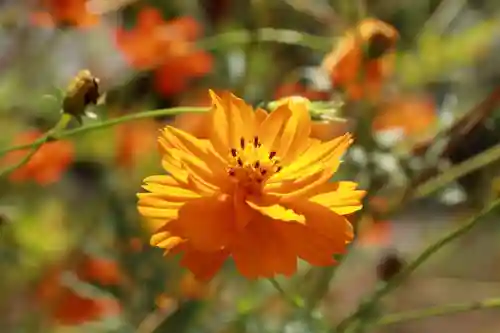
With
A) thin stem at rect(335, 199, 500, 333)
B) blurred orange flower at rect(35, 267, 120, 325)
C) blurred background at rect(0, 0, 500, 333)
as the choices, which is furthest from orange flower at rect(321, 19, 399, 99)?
blurred orange flower at rect(35, 267, 120, 325)

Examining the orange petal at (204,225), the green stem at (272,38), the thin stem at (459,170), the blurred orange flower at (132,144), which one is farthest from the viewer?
the blurred orange flower at (132,144)

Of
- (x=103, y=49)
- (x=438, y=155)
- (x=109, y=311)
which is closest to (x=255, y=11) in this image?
(x=438, y=155)

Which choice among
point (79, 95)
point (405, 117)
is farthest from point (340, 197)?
point (405, 117)

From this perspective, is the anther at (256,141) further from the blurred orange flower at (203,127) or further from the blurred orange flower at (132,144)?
the blurred orange flower at (132,144)

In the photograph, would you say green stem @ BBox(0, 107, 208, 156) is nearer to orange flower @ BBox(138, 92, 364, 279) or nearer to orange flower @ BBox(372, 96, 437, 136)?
orange flower @ BBox(138, 92, 364, 279)

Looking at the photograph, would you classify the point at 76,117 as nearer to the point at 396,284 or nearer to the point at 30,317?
the point at 396,284

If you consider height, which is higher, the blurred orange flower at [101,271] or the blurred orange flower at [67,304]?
the blurred orange flower at [101,271]

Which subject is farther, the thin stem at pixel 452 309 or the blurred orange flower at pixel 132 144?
the blurred orange flower at pixel 132 144

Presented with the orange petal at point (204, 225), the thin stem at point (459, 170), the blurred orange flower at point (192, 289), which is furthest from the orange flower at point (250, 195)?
the blurred orange flower at point (192, 289)
